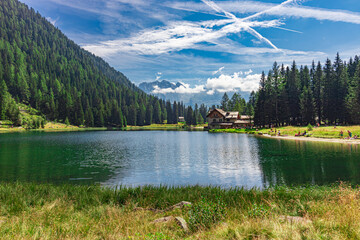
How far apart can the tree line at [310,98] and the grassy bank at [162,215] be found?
90.0 meters

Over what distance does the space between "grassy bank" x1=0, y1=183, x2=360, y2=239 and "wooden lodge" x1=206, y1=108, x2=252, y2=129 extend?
4742 inches

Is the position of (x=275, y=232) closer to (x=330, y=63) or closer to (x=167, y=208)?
(x=167, y=208)

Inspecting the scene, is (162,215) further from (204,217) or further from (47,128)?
(47,128)

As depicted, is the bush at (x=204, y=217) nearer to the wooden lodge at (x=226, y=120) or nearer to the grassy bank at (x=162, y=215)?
the grassy bank at (x=162, y=215)

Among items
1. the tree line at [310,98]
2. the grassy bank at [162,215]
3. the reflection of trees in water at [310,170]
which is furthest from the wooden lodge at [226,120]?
the grassy bank at [162,215]

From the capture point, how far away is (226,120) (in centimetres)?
13562

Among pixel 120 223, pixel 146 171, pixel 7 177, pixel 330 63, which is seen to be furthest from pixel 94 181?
pixel 330 63

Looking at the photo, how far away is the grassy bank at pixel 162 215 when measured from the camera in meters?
7.22

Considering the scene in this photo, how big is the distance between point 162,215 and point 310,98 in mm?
103745

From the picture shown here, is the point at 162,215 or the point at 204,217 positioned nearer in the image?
the point at 204,217

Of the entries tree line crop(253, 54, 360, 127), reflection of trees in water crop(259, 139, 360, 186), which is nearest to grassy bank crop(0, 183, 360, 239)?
reflection of trees in water crop(259, 139, 360, 186)

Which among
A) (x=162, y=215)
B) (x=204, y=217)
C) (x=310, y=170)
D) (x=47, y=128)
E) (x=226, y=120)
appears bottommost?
(x=310, y=170)

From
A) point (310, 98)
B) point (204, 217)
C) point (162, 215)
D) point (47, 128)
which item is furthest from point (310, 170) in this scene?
point (47, 128)

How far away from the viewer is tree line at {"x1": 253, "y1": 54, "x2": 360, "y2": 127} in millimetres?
89500
